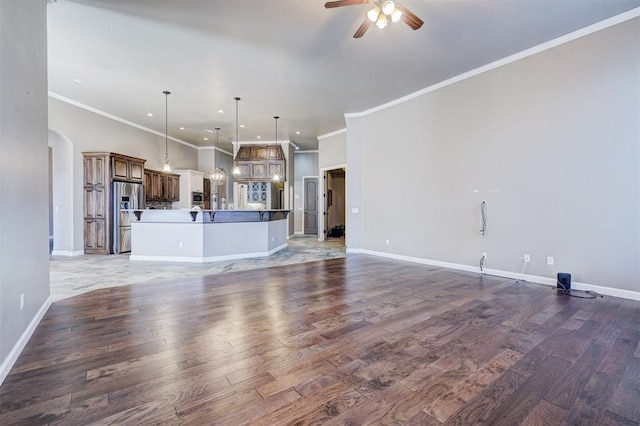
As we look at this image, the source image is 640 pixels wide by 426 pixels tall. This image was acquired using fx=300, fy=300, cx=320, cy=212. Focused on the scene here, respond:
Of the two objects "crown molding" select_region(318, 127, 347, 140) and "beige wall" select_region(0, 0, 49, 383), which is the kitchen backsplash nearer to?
"crown molding" select_region(318, 127, 347, 140)

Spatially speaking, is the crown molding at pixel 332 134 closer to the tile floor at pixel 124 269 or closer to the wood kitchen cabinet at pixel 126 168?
the tile floor at pixel 124 269

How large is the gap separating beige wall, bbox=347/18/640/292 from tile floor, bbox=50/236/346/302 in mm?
2425

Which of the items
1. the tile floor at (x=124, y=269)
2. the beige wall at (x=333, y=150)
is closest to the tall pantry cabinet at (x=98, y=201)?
the tile floor at (x=124, y=269)

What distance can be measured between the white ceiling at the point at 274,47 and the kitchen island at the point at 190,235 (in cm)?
236

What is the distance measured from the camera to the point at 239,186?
32.4 ft

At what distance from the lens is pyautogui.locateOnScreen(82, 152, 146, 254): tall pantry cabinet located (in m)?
6.67

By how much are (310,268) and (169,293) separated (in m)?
2.28

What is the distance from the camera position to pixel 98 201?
6711mm

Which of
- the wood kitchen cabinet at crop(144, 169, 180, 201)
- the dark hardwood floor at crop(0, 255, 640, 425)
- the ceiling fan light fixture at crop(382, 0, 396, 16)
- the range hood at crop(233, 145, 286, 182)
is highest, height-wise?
the ceiling fan light fixture at crop(382, 0, 396, 16)

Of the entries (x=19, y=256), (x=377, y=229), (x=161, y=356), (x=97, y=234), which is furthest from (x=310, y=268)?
(x=97, y=234)

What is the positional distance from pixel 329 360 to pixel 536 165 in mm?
3900

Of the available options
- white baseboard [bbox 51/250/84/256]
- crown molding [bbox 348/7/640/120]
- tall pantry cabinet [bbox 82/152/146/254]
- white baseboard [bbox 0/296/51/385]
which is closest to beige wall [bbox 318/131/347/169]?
crown molding [bbox 348/7/640/120]

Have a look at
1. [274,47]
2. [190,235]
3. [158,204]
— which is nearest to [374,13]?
[274,47]

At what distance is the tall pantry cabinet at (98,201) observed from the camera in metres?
6.67
